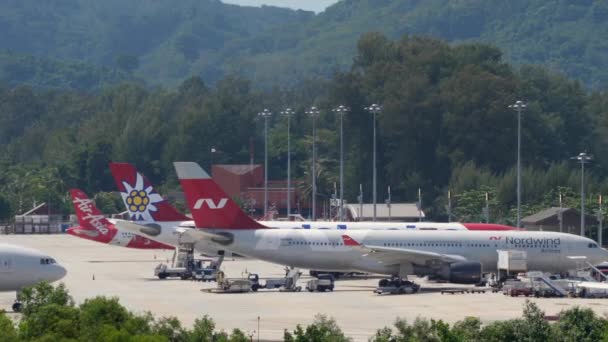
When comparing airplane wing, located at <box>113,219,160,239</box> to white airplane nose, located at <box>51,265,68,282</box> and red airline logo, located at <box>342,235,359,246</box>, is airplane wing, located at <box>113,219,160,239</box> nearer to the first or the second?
red airline logo, located at <box>342,235,359,246</box>

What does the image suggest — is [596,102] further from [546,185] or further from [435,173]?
[546,185]

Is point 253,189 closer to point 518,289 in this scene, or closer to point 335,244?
point 335,244

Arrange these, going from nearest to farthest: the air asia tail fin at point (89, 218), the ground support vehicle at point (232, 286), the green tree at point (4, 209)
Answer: the ground support vehicle at point (232, 286) → the air asia tail fin at point (89, 218) → the green tree at point (4, 209)

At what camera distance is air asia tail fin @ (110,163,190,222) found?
278ft

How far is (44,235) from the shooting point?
149250 millimetres

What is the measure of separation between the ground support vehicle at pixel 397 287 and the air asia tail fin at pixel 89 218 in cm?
2574

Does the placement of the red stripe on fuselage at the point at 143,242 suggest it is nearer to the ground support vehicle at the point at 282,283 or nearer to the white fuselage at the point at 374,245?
the white fuselage at the point at 374,245

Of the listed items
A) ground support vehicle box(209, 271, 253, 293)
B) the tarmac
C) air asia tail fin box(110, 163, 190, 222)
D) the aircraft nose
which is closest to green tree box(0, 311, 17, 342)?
the tarmac

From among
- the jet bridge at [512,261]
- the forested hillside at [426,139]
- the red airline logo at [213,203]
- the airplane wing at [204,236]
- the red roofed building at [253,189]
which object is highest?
the forested hillside at [426,139]

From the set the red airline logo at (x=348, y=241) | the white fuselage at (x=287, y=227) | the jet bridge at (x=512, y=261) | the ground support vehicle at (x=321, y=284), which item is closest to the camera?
the ground support vehicle at (x=321, y=284)

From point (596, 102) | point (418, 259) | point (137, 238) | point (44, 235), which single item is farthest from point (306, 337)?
point (596, 102)

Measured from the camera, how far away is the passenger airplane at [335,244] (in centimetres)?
7394

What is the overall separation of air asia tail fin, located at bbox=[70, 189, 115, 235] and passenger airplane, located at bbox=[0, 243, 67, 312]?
32.6m

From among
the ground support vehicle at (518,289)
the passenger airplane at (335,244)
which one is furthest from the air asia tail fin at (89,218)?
the ground support vehicle at (518,289)
